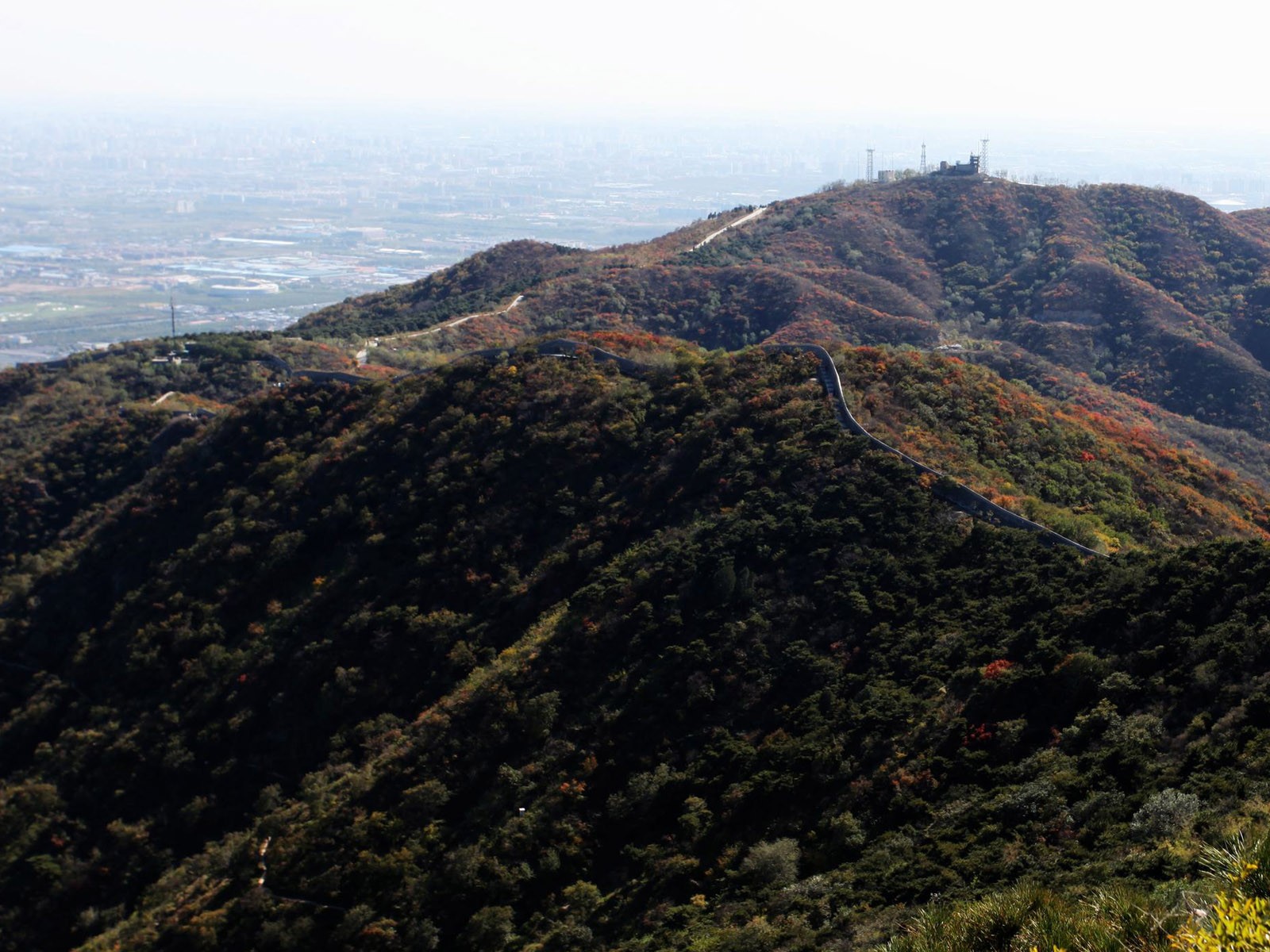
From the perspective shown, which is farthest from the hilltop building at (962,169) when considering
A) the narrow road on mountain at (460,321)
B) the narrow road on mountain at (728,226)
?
the narrow road on mountain at (460,321)

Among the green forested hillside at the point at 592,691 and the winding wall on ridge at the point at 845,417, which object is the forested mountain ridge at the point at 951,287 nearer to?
the winding wall on ridge at the point at 845,417

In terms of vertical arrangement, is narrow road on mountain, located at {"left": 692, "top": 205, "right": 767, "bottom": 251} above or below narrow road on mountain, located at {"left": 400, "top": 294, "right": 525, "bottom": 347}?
above

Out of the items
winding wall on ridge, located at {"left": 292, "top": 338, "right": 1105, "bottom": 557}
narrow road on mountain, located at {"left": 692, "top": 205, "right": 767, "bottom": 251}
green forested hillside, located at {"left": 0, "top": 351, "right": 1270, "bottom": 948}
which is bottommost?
green forested hillside, located at {"left": 0, "top": 351, "right": 1270, "bottom": 948}

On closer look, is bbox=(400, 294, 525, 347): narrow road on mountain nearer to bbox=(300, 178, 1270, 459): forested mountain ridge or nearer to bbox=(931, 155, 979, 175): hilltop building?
bbox=(300, 178, 1270, 459): forested mountain ridge

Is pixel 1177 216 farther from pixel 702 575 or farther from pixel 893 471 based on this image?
pixel 702 575

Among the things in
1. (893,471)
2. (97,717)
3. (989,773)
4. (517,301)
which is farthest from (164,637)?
(517,301)

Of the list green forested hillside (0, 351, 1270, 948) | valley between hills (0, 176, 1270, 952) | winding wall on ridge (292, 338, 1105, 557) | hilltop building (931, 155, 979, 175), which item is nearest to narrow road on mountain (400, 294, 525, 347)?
valley between hills (0, 176, 1270, 952)

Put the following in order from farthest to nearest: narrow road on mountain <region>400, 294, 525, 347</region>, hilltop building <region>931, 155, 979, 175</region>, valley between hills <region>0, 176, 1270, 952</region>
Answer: hilltop building <region>931, 155, 979, 175</region>
narrow road on mountain <region>400, 294, 525, 347</region>
valley between hills <region>0, 176, 1270, 952</region>
